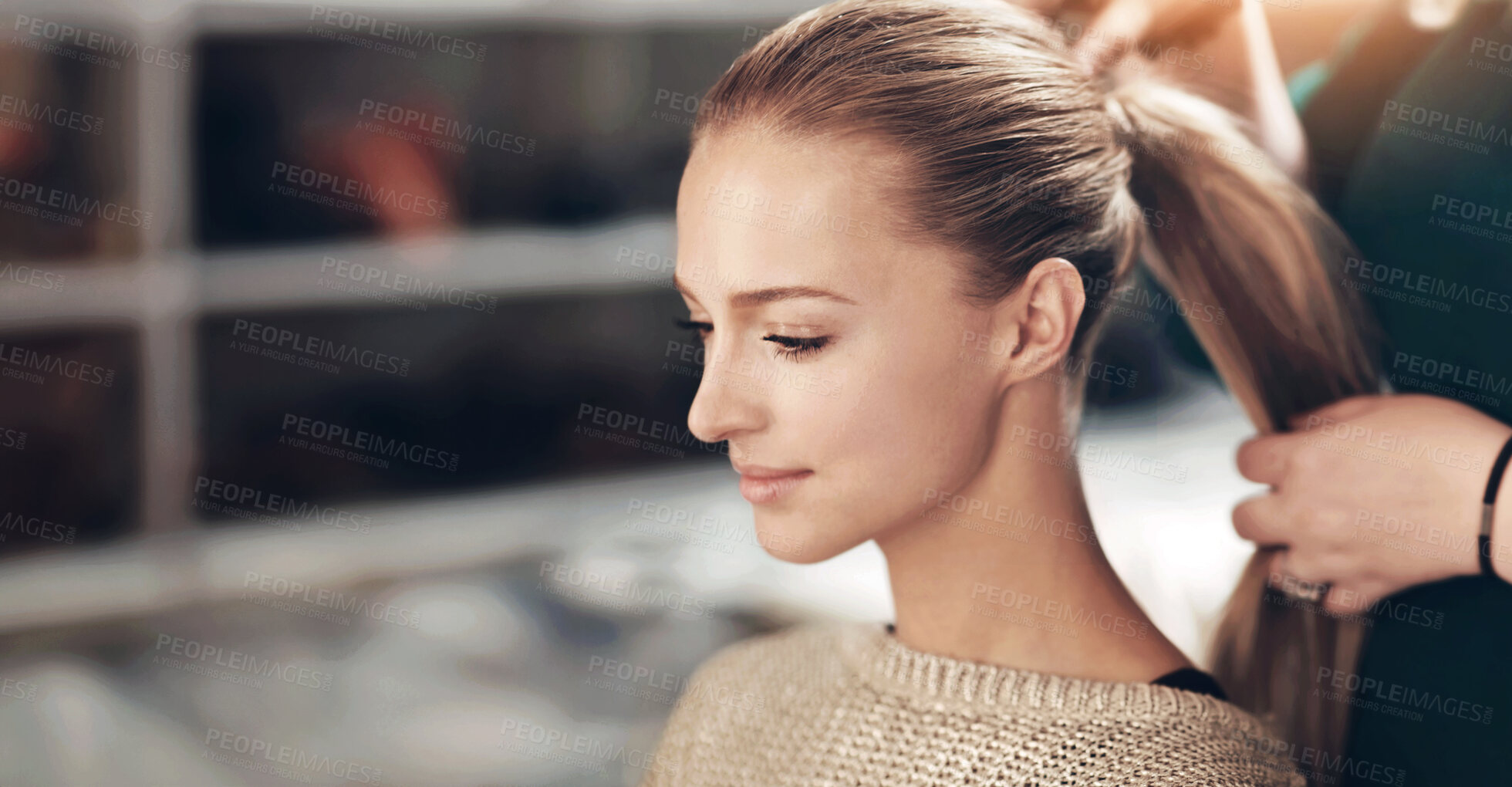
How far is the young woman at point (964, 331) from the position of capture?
2.47 ft

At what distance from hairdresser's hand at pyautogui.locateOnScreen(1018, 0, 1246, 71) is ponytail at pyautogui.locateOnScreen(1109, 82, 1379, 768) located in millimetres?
53

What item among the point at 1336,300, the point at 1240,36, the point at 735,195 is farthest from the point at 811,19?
the point at 1336,300

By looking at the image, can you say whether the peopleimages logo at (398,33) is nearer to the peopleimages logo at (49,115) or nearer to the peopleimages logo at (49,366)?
the peopleimages logo at (49,115)

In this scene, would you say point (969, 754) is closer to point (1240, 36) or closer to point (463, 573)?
point (1240, 36)

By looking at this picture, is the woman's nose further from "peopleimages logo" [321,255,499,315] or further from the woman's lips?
"peopleimages logo" [321,255,499,315]

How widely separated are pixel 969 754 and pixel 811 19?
550 mm

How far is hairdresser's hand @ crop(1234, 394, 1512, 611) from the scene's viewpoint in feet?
2.61

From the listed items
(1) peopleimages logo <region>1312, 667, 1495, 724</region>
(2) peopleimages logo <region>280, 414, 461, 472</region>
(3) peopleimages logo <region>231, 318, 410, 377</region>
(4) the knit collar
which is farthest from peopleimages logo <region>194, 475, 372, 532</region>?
(1) peopleimages logo <region>1312, 667, 1495, 724</region>

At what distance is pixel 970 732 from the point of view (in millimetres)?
816

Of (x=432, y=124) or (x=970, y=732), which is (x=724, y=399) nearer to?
(x=970, y=732)

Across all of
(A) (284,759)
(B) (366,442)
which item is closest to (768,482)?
(A) (284,759)

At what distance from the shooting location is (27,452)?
1.56m

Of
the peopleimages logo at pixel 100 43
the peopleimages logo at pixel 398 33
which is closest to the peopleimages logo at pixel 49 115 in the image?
the peopleimages logo at pixel 100 43

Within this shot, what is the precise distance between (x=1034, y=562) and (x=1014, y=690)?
0.32 ft
